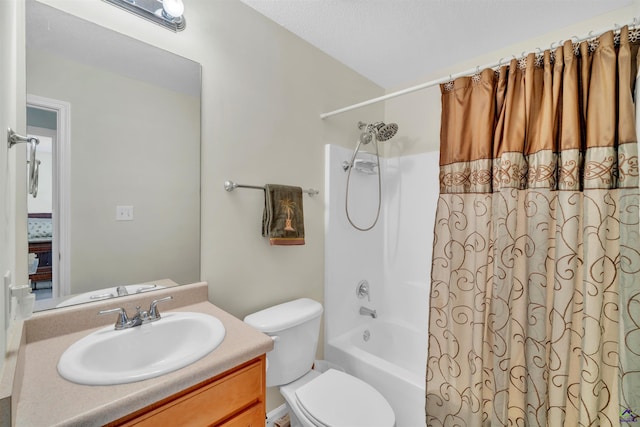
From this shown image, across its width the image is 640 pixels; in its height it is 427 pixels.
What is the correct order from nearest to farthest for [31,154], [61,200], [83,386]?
[83,386] → [31,154] → [61,200]

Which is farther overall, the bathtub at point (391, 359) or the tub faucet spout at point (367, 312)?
the tub faucet spout at point (367, 312)

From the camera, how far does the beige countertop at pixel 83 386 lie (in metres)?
0.63

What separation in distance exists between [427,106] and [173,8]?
184 centimetres

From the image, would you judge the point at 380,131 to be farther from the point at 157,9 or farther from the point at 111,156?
the point at 111,156

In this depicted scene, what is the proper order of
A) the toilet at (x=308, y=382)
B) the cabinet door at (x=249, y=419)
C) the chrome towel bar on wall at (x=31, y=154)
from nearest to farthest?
1. the chrome towel bar on wall at (x=31, y=154)
2. the cabinet door at (x=249, y=419)
3. the toilet at (x=308, y=382)

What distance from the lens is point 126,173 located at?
3.84 feet

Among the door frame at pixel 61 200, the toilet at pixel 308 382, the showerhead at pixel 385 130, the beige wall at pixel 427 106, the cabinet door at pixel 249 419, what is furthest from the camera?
the showerhead at pixel 385 130

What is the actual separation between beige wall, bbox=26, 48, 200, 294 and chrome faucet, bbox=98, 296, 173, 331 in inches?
5.9

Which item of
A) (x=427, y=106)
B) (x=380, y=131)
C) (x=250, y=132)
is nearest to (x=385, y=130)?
(x=380, y=131)

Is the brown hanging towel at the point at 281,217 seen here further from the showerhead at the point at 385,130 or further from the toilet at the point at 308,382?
the showerhead at the point at 385,130

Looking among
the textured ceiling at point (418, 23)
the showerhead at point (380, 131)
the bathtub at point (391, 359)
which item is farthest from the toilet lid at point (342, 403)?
the textured ceiling at point (418, 23)

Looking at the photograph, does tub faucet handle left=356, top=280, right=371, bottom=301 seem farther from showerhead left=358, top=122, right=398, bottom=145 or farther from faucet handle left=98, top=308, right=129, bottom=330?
faucet handle left=98, top=308, right=129, bottom=330

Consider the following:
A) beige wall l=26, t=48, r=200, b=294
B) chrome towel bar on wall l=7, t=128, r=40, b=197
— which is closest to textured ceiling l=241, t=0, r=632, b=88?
beige wall l=26, t=48, r=200, b=294

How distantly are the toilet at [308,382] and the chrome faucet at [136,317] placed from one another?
1.46 feet
